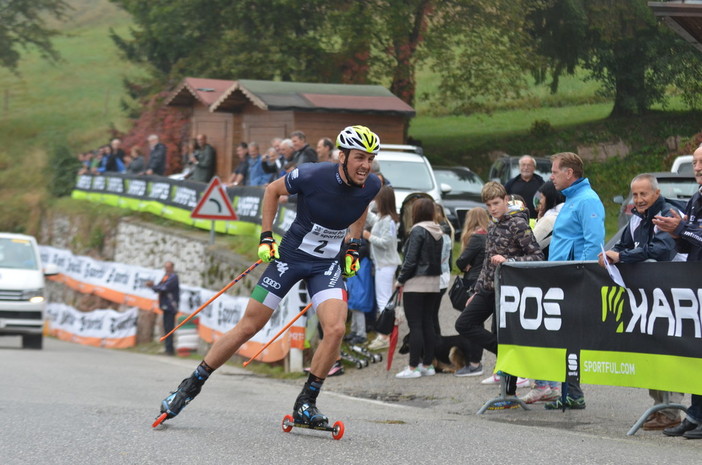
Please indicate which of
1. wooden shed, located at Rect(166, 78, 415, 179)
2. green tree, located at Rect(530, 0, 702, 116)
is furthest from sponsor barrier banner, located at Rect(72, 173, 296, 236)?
green tree, located at Rect(530, 0, 702, 116)

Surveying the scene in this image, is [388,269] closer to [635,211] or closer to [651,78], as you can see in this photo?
[635,211]

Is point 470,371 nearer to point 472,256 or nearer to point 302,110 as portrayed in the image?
point 472,256

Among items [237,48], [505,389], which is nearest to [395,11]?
[237,48]

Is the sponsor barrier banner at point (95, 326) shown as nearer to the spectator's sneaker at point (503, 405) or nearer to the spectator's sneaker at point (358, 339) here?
the spectator's sneaker at point (358, 339)

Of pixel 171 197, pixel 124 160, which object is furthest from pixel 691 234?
pixel 124 160

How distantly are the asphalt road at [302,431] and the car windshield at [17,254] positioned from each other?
8.45 m

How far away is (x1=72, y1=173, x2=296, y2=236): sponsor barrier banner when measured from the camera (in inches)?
848

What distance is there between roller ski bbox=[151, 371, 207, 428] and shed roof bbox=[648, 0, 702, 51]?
34.3 ft

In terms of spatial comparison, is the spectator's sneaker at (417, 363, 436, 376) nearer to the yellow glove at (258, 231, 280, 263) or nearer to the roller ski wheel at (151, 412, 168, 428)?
the yellow glove at (258, 231, 280, 263)

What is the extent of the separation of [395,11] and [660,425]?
2949 centimetres

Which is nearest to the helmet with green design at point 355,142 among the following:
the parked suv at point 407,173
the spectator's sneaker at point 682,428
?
the spectator's sneaker at point 682,428

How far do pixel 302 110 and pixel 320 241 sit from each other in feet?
66.8

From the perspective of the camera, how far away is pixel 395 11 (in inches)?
1455

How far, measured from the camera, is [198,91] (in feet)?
111
